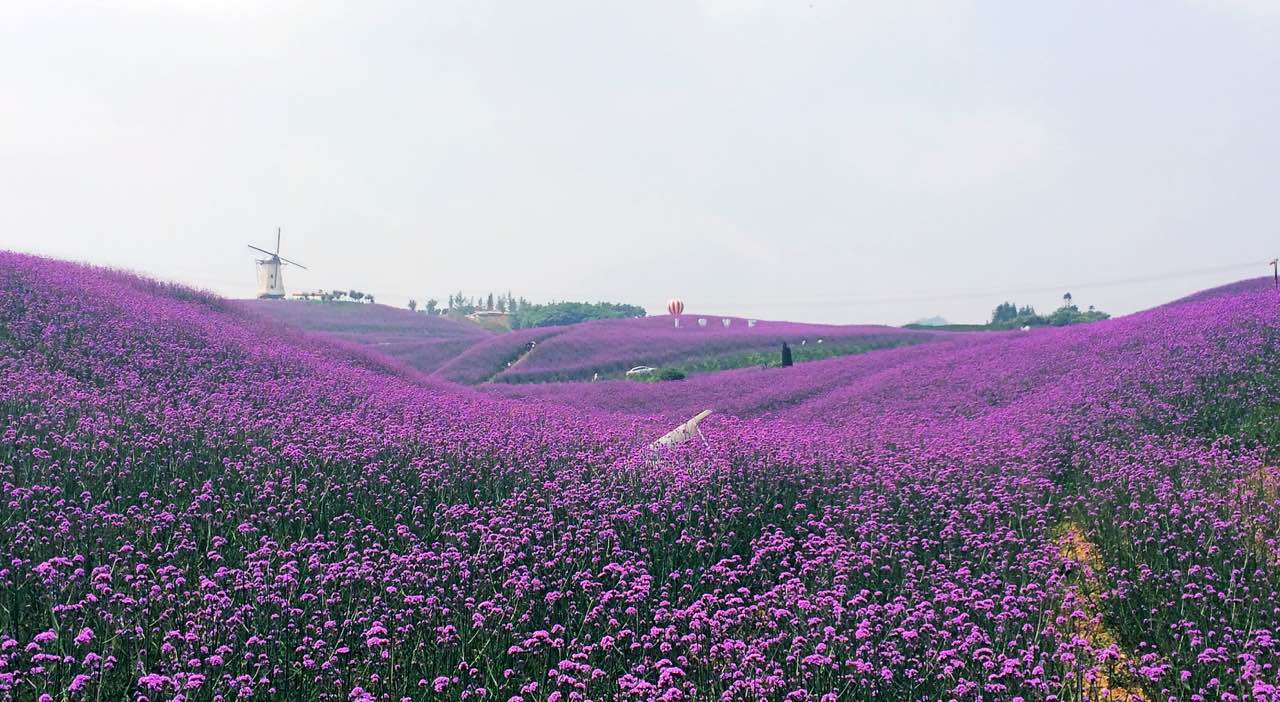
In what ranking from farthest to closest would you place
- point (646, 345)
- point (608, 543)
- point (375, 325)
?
point (375, 325), point (646, 345), point (608, 543)

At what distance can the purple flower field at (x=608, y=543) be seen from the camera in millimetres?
6152

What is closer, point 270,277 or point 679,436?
point 679,436

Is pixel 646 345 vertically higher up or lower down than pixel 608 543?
higher up

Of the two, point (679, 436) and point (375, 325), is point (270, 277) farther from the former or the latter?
point (679, 436)

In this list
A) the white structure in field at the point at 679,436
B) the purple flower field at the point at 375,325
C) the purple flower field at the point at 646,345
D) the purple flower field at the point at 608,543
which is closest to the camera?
the purple flower field at the point at 608,543

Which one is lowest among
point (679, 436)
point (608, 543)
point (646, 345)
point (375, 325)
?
point (608, 543)

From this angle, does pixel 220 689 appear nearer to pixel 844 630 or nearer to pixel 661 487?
pixel 844 630

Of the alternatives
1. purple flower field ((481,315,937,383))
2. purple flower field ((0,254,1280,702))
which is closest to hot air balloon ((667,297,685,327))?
purple flower field ((481,315,937,383))

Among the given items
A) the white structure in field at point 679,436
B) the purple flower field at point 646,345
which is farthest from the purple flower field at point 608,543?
the purple flower field at point 646,345

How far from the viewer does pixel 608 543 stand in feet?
29.7

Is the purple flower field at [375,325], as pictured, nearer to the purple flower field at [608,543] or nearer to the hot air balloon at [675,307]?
the hot air balloon at [675,307]

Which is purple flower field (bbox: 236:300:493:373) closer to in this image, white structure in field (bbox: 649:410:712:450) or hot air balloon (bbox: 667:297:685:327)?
hot air balloon (bbox: 667:297:685:327)

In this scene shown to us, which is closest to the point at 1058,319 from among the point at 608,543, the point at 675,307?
the point at 675,307

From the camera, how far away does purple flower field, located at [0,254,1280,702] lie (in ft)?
20.2
